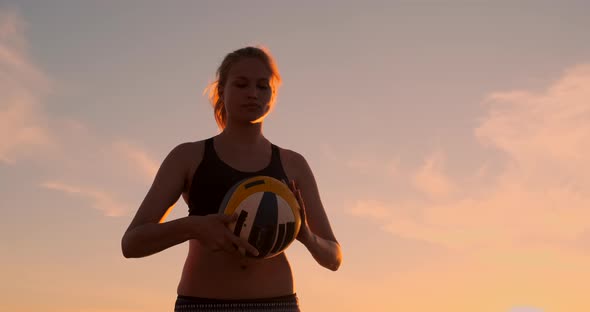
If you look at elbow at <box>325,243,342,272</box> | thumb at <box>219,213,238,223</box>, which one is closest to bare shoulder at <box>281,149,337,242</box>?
elbow at <box>325,243,342,272</box>

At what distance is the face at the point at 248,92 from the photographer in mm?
6293

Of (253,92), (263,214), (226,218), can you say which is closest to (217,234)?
(226,218)

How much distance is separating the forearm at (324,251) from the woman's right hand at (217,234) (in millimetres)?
751

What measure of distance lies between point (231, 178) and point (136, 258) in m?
0.98

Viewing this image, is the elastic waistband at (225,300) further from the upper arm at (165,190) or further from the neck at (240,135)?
the neck at (240,135)

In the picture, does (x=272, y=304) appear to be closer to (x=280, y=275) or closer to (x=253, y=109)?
(x=280, y=275)

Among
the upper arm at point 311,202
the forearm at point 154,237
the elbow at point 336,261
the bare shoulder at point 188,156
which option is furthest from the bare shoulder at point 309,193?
the forearm at point 154,237

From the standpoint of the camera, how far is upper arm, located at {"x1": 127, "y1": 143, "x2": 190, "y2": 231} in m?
5.93

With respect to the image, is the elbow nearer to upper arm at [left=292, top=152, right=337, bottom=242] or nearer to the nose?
upper arm at [left=292, top=152, right=337, bottom=242]

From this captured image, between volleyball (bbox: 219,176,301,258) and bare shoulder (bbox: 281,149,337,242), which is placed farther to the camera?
bare shoulder (bbox: 281,149,337,242)

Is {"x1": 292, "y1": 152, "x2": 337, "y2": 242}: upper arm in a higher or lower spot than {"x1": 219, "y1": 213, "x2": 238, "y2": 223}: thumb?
higher

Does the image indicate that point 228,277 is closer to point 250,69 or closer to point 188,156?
point 188,156

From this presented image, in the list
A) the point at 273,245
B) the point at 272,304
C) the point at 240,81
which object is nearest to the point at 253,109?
the point at 240,81

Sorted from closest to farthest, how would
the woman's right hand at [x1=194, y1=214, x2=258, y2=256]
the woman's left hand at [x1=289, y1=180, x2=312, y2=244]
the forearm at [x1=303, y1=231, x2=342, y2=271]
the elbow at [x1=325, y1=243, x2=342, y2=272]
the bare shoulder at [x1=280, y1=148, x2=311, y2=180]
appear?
the woman's right hand at [x1=194, y1=214, x2=258, y2=256] < the woman's left hand at [x1=289, y1=180, x2=312, y2=244] < the forearm at [x1=303, y1=231, x2=342, y2=271] < the elbow at [x1=325, y1=243, x2=342, y2=272] < the bare shoulder at [x1=280, y1=148, x2=311, y2=180]
